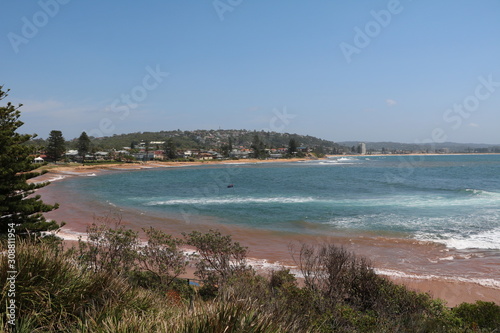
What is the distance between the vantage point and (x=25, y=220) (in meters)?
11.5

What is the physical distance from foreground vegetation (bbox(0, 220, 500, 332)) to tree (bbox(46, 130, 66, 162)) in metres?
75.0

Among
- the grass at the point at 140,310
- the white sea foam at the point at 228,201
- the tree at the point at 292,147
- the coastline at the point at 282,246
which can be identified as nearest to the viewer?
the grass at the point at 140,310

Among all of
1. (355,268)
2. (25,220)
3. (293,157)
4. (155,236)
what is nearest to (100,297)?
(155,236)

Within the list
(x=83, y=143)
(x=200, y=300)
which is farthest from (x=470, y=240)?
(x=83, y=143)

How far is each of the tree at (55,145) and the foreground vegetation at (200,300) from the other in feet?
246

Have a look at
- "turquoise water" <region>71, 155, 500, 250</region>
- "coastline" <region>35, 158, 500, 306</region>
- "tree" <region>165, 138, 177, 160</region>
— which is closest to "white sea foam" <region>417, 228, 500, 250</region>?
"turquoise water" <region>71, 155, 500, 250</region>

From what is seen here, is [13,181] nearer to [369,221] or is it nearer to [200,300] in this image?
[200,300]

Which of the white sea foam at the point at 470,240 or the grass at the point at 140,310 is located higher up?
the grass at the point at 140,310

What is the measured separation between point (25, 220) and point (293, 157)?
450ft

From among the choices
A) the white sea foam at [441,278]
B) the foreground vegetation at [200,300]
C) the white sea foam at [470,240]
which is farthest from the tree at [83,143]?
the white sea foam at [441,278]

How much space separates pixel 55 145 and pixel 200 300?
8383 cm

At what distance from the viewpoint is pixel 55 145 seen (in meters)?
75.4

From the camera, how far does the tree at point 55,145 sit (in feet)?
242

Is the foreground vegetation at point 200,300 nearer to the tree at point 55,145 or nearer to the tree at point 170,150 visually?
the tree at point 55,145
